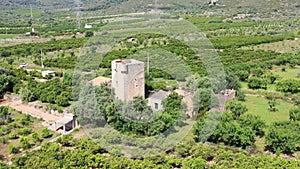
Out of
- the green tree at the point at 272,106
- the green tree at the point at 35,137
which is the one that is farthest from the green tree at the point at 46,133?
the green tree at the point at 272,106

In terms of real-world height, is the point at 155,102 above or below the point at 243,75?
below

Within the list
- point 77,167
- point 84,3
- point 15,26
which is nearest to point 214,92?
point 77,167

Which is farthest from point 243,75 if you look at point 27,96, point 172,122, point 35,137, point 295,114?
point 35,137

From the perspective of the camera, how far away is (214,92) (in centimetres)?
1969

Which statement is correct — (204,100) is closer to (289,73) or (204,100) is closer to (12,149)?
(12,149)

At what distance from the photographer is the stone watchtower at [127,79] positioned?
56.7ft

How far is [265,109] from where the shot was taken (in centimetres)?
1947

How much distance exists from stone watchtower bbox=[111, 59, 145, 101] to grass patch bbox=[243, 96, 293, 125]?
657 centimetres

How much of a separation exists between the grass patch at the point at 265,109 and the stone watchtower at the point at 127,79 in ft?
21.6

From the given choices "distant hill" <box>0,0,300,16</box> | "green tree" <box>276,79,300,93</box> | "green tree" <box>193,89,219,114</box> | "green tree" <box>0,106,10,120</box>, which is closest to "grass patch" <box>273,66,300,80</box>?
"green tree" <box>276,79,300,93</box>

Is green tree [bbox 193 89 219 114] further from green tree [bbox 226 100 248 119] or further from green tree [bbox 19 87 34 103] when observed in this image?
green tree [bbox 19 87 34 103]

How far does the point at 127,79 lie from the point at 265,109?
8.32 metres

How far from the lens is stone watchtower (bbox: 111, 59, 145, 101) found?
56.7 ft

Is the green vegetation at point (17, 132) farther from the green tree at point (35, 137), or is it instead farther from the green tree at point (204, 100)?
the green tree at point (204, 100)
